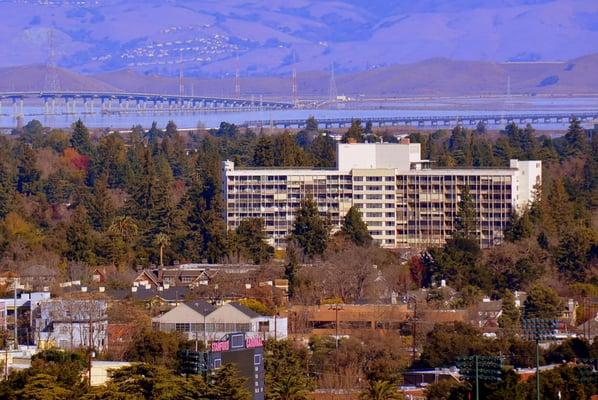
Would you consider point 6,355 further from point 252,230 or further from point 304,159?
point 304,159

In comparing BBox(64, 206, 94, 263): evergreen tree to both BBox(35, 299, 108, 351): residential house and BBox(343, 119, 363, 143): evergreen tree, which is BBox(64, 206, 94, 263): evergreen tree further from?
BBox(343, 119, 363, 143): evergreen tree

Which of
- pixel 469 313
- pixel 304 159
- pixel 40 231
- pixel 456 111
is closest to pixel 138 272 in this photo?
pixel 40 231

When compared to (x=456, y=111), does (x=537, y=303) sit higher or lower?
lower

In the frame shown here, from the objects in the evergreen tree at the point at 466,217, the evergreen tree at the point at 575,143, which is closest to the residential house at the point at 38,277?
the evergreen tree at the point at 466,217

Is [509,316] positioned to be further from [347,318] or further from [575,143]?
[575,143]

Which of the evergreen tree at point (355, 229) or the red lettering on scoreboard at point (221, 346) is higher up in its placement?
the evergreen tree at point (355, 229)

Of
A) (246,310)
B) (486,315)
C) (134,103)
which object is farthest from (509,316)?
(134,103)

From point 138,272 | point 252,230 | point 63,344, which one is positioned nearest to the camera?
point 63,344

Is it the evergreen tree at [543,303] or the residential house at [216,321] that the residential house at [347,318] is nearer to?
the residential house at [216,321]
